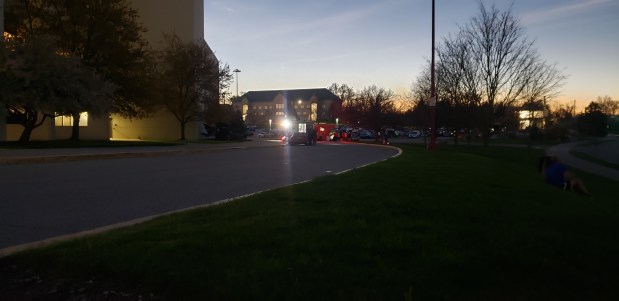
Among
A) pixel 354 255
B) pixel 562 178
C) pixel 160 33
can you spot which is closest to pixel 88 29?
pixel 160 33

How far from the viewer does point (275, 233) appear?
5711 millimetres

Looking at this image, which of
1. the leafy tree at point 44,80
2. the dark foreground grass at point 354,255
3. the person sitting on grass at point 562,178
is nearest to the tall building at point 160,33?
the leafy tree at point 44,80

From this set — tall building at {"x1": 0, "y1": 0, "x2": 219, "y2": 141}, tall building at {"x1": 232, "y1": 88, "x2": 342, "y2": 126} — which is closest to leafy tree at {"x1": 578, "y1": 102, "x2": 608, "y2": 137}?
tall building at {"x1": 0, "y1": 0, "x2": 219, "y2": 141}

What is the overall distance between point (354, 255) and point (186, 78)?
4465cm

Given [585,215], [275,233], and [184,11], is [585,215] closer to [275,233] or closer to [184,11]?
[275,233]

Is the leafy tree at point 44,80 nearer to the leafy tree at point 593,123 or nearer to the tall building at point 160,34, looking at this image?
the tall building at point 160,34

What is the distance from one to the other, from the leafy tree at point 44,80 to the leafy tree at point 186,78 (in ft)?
64.2

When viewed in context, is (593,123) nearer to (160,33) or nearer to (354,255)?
(160,33)

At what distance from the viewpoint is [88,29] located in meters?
35.3

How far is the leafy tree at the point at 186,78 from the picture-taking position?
47188 millimetres

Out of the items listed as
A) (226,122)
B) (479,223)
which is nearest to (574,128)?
(226,122)

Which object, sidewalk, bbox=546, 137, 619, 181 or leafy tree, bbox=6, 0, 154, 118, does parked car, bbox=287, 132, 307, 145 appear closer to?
leafy tree, bbox=6, 0, 154, 118

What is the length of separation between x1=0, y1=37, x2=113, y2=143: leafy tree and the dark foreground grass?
21.5m

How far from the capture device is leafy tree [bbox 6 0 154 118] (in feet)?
115
